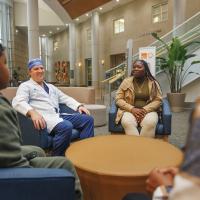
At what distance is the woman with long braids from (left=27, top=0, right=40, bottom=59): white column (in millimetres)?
6919

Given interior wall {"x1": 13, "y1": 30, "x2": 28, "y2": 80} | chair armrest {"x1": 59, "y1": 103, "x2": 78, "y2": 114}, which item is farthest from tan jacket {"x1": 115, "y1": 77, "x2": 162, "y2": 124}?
interior wall {"x1": 13, "y1": 30, "x2": 28, "y2": 80}

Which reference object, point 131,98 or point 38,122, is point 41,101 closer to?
point 38,122

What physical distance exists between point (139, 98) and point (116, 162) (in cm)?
197

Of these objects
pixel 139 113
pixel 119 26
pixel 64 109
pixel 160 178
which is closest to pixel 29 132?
pixel 64 109

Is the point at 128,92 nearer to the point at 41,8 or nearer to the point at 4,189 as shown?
the point at 4,189

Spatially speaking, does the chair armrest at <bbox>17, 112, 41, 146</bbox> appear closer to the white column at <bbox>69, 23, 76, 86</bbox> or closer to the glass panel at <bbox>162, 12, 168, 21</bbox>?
the glass panel at <bbox>162, 12, 168, 21</bbox>

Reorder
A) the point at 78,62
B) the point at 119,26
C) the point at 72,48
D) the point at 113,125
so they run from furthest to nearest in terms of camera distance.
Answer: the point at 78,62
the point at 72,48
the point at 119,26
the point at 113,125

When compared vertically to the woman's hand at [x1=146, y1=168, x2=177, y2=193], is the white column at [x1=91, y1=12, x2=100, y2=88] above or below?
above

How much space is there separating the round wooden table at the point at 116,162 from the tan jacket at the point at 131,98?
117 centimetres

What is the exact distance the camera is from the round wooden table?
71.9 inches

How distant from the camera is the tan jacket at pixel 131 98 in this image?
371cm

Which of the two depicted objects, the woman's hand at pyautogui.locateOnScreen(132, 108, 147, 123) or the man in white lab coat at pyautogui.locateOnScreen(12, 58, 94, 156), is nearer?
the man in white lab coat at pyautogui.locateOnScreen(12, 58, 94, 156)

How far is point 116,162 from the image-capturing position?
6.64ft

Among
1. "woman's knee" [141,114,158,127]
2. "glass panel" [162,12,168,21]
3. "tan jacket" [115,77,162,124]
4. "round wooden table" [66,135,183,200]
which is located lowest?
"round wooden table" [66,135,183,200]
